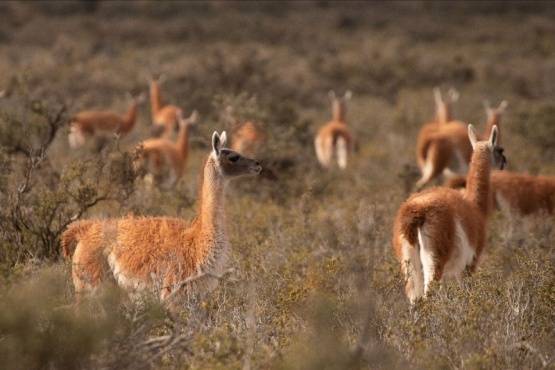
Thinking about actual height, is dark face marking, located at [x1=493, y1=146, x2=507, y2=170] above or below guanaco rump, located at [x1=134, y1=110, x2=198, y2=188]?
above

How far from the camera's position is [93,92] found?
21812mm

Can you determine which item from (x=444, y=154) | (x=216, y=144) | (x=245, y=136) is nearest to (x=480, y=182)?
(x=216, y=144)

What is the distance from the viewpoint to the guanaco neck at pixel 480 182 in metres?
7.32

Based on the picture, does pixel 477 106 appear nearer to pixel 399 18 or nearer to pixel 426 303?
pixel 426 303

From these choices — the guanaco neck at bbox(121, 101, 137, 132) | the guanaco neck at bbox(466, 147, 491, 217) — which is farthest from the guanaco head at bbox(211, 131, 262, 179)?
the guanaco neck at bbox(121, 101, 137, 132)

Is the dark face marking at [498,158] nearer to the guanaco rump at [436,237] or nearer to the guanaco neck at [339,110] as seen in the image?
the guanaco rump at [436,237]

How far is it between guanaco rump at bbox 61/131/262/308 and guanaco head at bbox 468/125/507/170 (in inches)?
107

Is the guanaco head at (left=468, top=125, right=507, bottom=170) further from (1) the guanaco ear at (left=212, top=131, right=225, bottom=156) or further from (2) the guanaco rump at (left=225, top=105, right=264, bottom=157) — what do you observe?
(2) the guanaco rump at (left=225, top=105, right=264, bottom=157)

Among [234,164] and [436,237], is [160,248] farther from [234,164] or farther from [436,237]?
[436,237]

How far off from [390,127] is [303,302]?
13530 mm

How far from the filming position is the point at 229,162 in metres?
6.31

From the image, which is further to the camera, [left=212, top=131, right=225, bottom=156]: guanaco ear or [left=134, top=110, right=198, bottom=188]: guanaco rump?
[left=134, top=110, right=198, bottom=188]: guanaco rump

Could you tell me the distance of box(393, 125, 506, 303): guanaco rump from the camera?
645cm

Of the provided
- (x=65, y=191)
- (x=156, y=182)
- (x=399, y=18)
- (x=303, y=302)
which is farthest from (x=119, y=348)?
(x=399, y=18)
